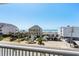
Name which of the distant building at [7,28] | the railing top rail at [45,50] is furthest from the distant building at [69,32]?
the distant building at [7,28]

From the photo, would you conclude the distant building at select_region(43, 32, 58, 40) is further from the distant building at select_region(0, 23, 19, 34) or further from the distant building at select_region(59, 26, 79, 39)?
the distant building at select_region(0, 23, 19, 34)

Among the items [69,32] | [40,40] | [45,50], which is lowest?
[45,50]

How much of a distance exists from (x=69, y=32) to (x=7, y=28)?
909 millimetres

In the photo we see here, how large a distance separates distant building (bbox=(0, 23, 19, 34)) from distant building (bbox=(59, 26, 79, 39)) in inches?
25.9

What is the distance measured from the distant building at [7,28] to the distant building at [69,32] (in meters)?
0.66

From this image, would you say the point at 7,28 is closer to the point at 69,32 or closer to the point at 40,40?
the point at 40,40

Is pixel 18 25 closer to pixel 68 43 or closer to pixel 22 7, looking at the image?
pixel 22 7

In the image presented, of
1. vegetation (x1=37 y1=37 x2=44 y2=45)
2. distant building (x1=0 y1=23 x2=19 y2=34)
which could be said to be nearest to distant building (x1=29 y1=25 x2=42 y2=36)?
vegetation (x1=37 y1=37 x2=44 y2=45)

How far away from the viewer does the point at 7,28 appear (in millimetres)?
2551

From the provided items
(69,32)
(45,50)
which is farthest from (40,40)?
(69,32)

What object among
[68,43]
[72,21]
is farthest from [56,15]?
[68,43]

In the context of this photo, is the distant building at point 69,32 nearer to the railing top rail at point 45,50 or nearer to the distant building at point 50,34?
the distant building at point 50,34

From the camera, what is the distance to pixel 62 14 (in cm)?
251

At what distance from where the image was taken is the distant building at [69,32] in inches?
97.9
